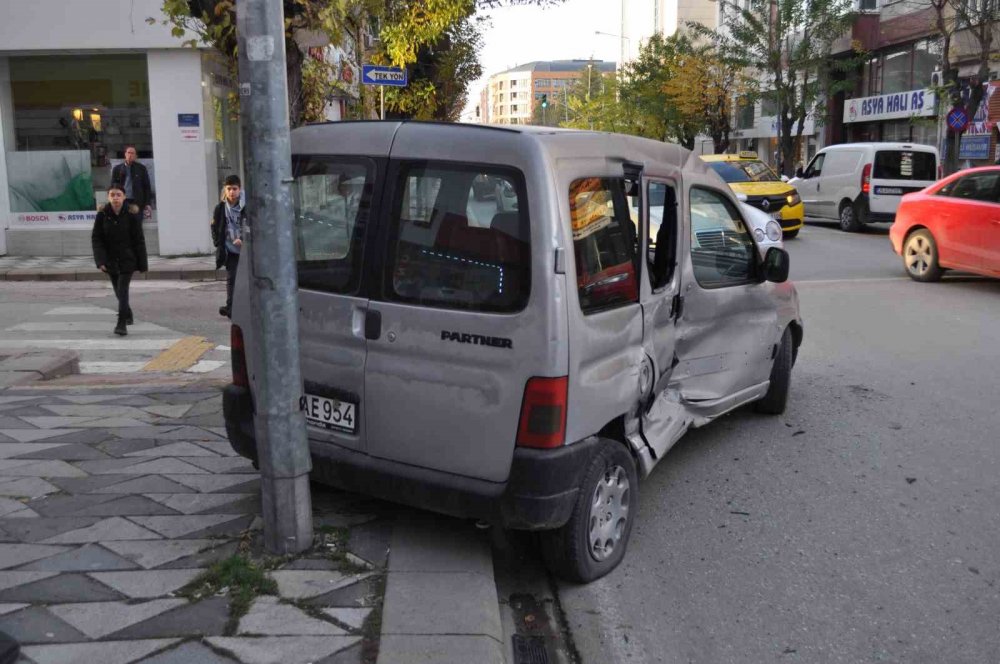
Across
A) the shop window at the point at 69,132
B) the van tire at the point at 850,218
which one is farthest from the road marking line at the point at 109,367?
the van tire at the point at 850,218

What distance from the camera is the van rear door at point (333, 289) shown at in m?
4.33

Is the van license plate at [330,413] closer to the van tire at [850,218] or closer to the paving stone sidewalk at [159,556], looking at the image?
the paving stone sidewalk at [159,556]

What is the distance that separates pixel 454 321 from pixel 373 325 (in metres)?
0.40

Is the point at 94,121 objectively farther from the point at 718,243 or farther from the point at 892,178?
the point at 892,178

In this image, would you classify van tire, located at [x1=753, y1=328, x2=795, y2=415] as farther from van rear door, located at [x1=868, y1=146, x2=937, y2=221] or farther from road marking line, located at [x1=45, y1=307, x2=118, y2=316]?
van rear door, located at [x1=868, y1=146, x2=937, y2=221]

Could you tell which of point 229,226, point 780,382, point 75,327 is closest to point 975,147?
point 229,226

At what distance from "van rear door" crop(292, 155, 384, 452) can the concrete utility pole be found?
0.17 metres

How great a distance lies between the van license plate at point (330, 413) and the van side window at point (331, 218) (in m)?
0.50

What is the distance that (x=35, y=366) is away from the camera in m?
8.11

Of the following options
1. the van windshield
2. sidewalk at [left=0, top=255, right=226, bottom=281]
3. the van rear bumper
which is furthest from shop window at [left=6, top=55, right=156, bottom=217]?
the van rear bumper

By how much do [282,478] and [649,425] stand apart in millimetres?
1821

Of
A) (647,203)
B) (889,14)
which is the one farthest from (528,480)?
(889,14)

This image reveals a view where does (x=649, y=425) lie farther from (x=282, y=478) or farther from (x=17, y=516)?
(x=17, y=516)

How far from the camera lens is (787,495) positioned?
5.44 m
